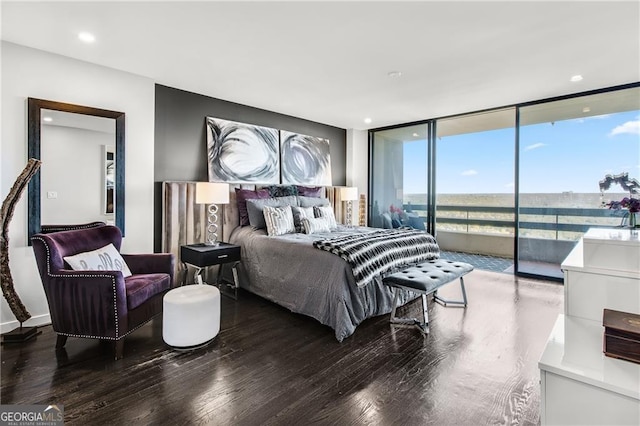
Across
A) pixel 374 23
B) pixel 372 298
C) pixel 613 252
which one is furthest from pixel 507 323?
pixel 374 23

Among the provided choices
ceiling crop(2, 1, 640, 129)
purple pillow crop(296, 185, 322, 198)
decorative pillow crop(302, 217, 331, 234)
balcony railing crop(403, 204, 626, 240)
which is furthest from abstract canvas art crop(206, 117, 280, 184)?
balcony railing crop(403, 204, 626, 240)

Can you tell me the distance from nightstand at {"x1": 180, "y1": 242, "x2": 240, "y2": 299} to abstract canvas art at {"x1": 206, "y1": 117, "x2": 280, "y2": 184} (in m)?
1.11

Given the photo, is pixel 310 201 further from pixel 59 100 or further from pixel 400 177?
pixel 59 100

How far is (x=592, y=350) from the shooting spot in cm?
120

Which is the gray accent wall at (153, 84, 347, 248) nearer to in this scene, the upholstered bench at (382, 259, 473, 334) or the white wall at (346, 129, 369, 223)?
the white wall at (346, 129, 369, 223)

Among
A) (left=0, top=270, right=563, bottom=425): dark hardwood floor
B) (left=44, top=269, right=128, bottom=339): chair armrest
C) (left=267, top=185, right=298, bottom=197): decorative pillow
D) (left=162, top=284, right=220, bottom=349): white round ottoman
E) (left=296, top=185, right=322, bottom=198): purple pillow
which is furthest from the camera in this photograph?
(left=296, top=185, right=322, bottom=198): purple pillow

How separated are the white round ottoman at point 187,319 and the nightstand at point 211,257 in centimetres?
95

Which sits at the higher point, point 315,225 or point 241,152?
point 241,152

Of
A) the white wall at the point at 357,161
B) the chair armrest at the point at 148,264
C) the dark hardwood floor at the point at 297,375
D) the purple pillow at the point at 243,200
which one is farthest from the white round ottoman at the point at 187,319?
the white wall at the point at 357,161

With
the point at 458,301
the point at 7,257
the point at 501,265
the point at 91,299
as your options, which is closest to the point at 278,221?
the point at 91,299

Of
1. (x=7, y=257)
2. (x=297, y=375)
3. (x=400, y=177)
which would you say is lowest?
(x=297, y=375)

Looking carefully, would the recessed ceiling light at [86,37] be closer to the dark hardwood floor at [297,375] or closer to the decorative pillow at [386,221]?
the dark hardwood floor at [297,375]

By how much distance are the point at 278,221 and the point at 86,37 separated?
2.60 metres

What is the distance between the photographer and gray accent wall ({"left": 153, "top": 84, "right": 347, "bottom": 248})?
13.1 feet
